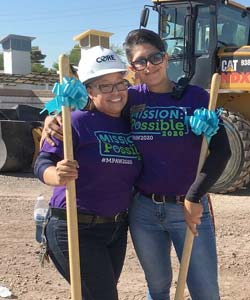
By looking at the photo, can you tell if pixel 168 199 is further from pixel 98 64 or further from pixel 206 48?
pixel 206 48

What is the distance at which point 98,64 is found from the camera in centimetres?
244

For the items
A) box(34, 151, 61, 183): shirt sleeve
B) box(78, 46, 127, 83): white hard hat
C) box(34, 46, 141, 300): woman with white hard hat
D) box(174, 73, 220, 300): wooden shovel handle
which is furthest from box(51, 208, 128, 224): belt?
box(78, 46, 127, 83): white hard hat

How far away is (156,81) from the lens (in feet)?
8.50

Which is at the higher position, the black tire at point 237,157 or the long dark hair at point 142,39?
the long dark hair at point 142,39

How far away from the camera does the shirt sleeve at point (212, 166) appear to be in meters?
2.44

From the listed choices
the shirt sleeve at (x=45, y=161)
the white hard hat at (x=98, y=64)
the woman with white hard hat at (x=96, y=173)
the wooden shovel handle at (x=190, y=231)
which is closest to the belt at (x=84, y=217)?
the woman with white hard hat at (x=96, y=173)

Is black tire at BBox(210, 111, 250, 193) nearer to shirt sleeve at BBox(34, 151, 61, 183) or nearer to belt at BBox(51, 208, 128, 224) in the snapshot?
belt at BBox(51, 208, 128, 224)

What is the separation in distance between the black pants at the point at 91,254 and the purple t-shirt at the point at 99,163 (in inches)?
3.6

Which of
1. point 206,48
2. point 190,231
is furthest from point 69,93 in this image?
point 206,48

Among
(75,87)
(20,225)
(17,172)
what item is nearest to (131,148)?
(75,87)

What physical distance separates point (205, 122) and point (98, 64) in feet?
1.84

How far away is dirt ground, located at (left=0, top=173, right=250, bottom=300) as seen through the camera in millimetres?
4113

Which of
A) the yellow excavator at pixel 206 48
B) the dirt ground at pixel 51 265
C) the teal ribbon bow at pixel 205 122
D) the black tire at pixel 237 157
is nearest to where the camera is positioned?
the teal ribbon bow at pixel 205 122

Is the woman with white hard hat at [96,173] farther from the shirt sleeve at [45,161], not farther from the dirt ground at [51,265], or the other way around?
the dirt ground at [51,265]
